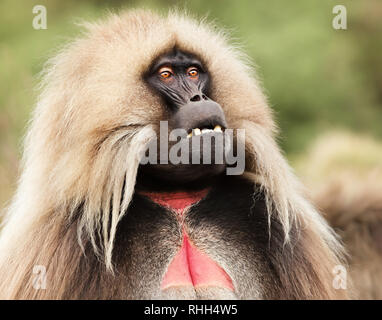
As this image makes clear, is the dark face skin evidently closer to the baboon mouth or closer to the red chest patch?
the baboon mouth

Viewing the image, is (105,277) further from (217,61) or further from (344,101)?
(344,101)

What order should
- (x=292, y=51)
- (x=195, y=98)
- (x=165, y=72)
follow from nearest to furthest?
(x=195, y=98), (x=165, y=72), (x=292, y=51)

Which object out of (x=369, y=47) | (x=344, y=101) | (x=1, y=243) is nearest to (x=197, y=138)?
(x=1, y=243)

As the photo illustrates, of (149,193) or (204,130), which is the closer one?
(204,130)

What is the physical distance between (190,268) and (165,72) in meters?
1.06

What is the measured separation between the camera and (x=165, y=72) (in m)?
3.63

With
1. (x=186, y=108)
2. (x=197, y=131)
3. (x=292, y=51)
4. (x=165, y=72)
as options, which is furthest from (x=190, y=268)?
(x=292, y=51)

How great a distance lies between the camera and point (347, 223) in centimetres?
584

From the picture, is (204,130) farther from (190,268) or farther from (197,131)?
(190,268)

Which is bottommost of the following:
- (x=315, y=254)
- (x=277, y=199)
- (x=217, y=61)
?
(x=315, y=254)

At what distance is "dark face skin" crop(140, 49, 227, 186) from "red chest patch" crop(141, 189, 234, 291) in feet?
0.45

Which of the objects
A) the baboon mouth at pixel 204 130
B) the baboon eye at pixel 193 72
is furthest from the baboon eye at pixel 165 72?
the baboon mouth at pixel 204 130

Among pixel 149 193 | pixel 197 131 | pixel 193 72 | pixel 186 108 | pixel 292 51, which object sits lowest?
pixel 149 193
